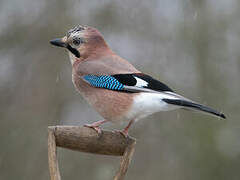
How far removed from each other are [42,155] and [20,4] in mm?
2445

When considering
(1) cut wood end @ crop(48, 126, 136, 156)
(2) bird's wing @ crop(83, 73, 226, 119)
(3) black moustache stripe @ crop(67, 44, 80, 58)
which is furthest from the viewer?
(3) black moustache stripe @ crop(67, 44, 80, 58)

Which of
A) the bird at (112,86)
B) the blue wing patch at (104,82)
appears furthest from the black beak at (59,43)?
the blue wing patch at (104,82)

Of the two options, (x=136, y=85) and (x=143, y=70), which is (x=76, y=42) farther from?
(x=143, y=70)

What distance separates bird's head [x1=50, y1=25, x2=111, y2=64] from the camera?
5074mm

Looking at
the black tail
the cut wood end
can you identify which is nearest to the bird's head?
the black tail

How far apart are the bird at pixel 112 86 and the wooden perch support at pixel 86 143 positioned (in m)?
0.35

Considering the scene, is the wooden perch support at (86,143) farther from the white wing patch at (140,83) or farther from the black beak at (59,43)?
the black beak at (59,43)

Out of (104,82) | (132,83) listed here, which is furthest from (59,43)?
(132,83)

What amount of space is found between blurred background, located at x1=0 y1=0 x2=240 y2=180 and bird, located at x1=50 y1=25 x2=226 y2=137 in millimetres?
2971

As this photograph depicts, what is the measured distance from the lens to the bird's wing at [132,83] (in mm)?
4584

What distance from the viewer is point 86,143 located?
12.5 ft

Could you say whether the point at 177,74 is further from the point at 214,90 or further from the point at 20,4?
the point at 20,4

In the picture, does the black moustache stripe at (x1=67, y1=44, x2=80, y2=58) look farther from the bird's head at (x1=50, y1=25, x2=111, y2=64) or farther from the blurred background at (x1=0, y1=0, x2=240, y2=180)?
the blurred background at (x1=0, y1=0, x2=240, y2=180)

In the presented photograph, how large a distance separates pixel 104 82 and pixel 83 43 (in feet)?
2.00
